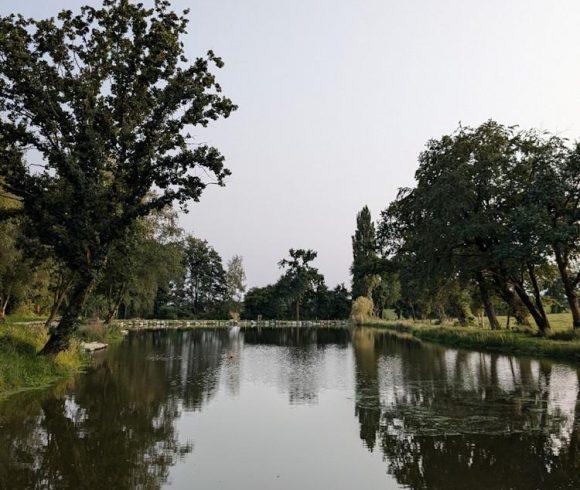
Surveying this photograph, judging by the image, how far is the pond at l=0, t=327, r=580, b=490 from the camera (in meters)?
8.64

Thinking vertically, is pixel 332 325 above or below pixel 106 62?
below

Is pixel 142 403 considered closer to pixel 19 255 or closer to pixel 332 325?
pixel 19 255

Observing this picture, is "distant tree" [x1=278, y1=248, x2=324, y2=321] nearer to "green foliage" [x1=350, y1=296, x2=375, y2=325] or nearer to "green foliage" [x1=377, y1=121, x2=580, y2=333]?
"green foliage" [x1=350, y1=296, x2=375, y2=325]

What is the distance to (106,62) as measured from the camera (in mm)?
20969

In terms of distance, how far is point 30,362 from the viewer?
1891cm

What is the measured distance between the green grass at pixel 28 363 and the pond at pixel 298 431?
2.86 ft

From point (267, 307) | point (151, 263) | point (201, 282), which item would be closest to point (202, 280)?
point (201, 282)

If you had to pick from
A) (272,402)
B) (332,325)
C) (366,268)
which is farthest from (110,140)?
(332,325)

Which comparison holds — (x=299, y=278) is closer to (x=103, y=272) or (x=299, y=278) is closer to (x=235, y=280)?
(x=235, y=280)

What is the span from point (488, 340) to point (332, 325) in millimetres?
57242

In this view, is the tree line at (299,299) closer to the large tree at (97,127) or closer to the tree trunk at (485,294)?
the tree trunk at (485,294)

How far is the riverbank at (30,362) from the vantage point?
16.7 m

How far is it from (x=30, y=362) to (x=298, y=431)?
1191 cm

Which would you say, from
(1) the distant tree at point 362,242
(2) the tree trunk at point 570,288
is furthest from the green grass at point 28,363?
(1) the distant tree at point 362,242
